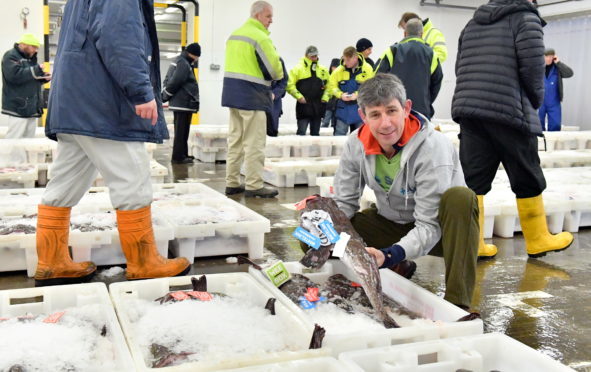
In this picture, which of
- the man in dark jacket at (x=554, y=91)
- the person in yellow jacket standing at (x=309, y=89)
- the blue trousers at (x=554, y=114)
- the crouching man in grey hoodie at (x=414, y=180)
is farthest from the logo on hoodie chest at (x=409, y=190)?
the blue trousers at (x=554, y=114)

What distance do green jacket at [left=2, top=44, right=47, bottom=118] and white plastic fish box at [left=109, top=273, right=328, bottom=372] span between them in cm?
594

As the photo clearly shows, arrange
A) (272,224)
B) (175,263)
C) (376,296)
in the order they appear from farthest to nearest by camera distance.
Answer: (272,224) < (175,263) < (376,296)

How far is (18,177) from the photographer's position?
5469 mm

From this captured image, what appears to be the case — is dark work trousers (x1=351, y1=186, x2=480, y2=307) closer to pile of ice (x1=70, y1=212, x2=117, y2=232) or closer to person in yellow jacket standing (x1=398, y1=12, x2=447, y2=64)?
pile of ice (x1=70, y1=212, x2=117, y2=232)

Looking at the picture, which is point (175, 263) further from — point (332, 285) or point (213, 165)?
point (213, 165)

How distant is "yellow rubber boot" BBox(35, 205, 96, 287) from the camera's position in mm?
3023

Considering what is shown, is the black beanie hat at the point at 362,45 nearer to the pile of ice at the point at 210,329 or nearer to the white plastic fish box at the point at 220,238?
the white plastic fish box at the point at 220,238

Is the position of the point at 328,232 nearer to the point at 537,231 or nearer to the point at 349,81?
the point at 537,231

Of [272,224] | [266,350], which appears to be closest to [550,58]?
[272,224]

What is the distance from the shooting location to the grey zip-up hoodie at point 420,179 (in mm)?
2607

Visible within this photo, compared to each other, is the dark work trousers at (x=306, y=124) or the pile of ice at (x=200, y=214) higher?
the dark work trousers at (x=306, y=124)

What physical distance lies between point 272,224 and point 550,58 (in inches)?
325

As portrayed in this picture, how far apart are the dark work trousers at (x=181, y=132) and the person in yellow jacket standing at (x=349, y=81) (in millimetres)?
1994

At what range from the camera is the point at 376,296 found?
2.35 m
